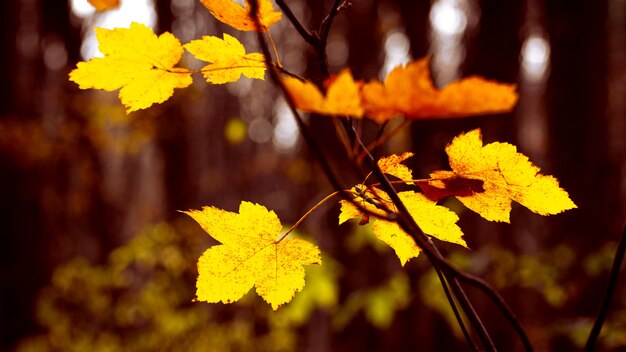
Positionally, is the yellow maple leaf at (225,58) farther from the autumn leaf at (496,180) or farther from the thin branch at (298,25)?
the autumn leaf at (496,180)

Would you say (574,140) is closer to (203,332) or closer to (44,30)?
(203,332)

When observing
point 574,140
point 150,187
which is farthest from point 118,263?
point 150,187

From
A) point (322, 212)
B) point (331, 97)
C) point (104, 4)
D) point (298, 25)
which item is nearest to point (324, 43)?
point (298, 25)

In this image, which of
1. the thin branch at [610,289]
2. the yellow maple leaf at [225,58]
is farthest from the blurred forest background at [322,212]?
the yellow maple leaf at [225,58]

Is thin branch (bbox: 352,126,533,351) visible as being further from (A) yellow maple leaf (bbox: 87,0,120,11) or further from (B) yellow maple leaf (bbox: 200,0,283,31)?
(A) yellow maple leaf (bbox: 87,0,120,11)

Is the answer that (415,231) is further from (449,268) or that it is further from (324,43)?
(324,43)
